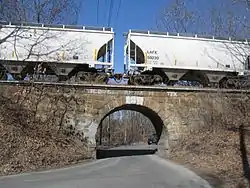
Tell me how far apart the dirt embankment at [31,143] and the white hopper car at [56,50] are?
129 inches

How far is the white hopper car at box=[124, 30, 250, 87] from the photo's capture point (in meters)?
23.6

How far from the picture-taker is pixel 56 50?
2286 cm

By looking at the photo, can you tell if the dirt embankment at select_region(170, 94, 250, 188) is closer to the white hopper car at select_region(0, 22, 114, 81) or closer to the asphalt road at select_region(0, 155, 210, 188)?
the asphalt road at select_region(0, 155, 210, 188)

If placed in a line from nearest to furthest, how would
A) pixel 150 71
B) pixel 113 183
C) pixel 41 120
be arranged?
pixel 113 183 → pixel 41 120 → pixel 150 71

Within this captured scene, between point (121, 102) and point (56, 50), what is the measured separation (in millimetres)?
5439

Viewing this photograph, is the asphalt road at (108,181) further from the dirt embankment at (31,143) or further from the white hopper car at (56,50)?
the white hopper car at (56,50)

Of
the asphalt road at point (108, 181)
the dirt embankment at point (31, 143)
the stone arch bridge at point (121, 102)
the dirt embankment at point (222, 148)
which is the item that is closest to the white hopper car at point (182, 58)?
the stone arch bridge at point (121, 102)

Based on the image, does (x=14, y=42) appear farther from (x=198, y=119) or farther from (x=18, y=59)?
(x=198, y=119)

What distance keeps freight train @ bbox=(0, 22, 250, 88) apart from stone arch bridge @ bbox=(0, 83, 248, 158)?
1.29 metres

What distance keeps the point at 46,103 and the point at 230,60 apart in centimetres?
1307

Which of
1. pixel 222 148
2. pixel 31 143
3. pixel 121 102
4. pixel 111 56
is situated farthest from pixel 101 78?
pixel 222 148

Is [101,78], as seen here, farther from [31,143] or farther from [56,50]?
[31,143]

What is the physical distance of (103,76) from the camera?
22828 millimetres

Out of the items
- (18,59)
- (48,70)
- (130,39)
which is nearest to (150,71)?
(130,39)
